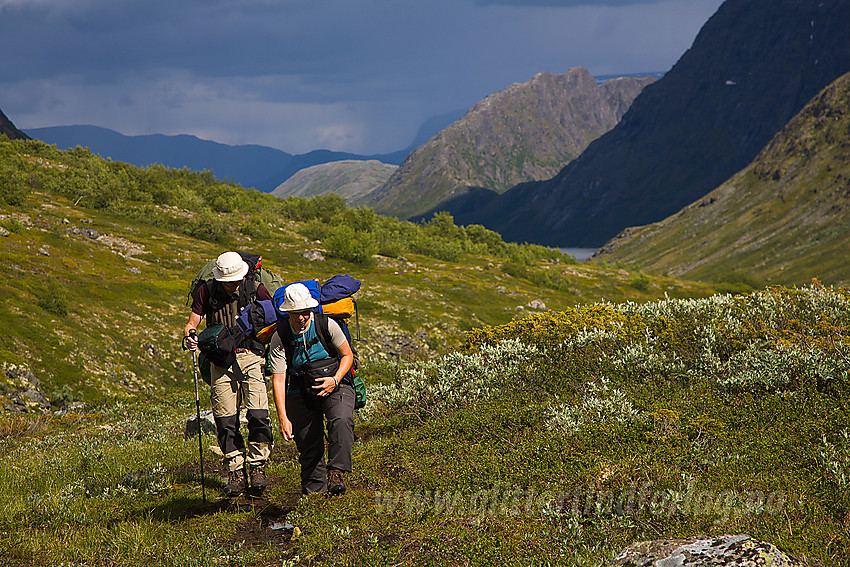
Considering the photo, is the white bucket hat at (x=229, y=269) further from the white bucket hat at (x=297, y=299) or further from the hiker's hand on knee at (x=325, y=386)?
the hiker's hand on knee at (x=325, y=386)

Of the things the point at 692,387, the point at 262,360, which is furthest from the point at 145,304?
the point at 692,387

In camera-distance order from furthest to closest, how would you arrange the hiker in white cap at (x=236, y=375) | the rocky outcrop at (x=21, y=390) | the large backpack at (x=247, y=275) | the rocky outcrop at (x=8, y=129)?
the rocky outcrop at (x=8, y=129)
the rocky outcrop at (x=21, y=390)
the large backpack at (x=247, y=275)
the hiker in white cap at (x=236, y=375)

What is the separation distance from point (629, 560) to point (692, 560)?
2.06ft

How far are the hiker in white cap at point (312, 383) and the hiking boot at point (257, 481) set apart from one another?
2.39 ft

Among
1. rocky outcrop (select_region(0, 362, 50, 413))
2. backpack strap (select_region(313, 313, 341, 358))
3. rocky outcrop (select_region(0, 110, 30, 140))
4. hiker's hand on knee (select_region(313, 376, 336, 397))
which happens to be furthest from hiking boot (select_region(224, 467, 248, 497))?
rocky outcrop (select_region(0, 110, 30, 140))

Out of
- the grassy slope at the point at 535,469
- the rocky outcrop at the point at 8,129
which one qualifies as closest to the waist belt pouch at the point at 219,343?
the grassy slope at the point at 535,469

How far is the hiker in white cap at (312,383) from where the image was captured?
24.5 ft

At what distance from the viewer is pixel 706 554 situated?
5.01 metres

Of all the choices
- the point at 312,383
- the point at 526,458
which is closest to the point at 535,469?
the point at 526,458

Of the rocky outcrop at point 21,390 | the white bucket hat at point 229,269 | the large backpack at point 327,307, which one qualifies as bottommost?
the rocky outcrop at point 21,390

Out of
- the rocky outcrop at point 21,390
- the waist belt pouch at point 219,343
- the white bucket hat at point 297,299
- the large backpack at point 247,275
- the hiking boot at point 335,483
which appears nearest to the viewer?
the white bucket hat at point 297,299

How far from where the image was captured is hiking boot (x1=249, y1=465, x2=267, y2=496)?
8.30 metres

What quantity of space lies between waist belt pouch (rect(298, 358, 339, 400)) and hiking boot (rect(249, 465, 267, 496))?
1.74 meters

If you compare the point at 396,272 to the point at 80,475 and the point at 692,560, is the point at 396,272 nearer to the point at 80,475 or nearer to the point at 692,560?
the point at 80,475
